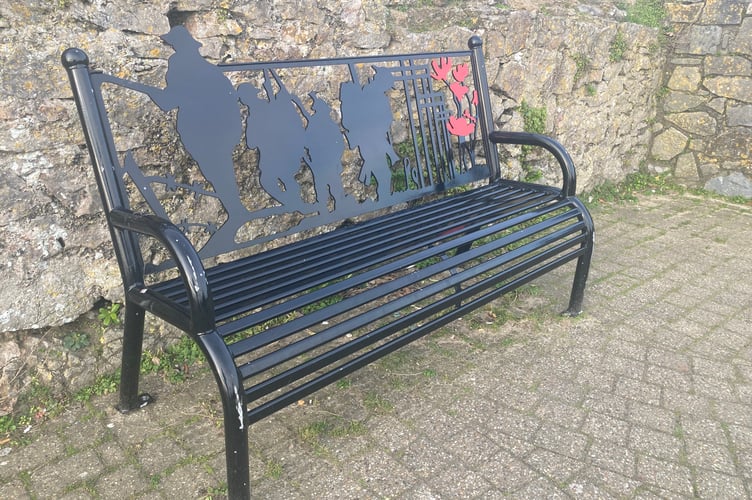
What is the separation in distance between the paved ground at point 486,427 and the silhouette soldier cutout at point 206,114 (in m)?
0.78

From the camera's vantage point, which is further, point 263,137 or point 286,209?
point 286,209

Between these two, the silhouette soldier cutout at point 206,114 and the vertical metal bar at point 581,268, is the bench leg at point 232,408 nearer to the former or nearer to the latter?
the silhouette soldier cutout at point 206,114

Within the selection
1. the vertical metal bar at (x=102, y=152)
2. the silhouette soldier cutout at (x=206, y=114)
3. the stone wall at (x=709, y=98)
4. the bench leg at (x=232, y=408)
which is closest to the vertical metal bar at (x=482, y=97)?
the silhouette soldier cutout at (x=206, y=114)

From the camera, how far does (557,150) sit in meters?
2.91

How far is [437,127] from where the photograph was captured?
304cm

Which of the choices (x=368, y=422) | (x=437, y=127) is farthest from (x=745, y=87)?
(x=368, y=422)

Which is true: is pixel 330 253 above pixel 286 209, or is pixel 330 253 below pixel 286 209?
below

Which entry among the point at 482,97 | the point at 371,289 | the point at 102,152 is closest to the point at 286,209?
the point at 371,289

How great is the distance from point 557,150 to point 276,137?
1444mm

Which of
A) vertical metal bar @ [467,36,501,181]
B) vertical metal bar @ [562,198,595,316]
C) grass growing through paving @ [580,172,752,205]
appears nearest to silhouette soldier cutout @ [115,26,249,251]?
vertical metal bar @ [467,36,501,181]

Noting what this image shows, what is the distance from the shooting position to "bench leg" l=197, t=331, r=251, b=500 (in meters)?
1.53

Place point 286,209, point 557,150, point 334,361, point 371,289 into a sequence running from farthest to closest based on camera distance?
1. point 557,150
2. point 286,209
3. point 371,289
4. point 334,361

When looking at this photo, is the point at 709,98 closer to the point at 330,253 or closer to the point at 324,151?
the point at 324,151

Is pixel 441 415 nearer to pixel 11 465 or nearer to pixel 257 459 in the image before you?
pixel 257 459
